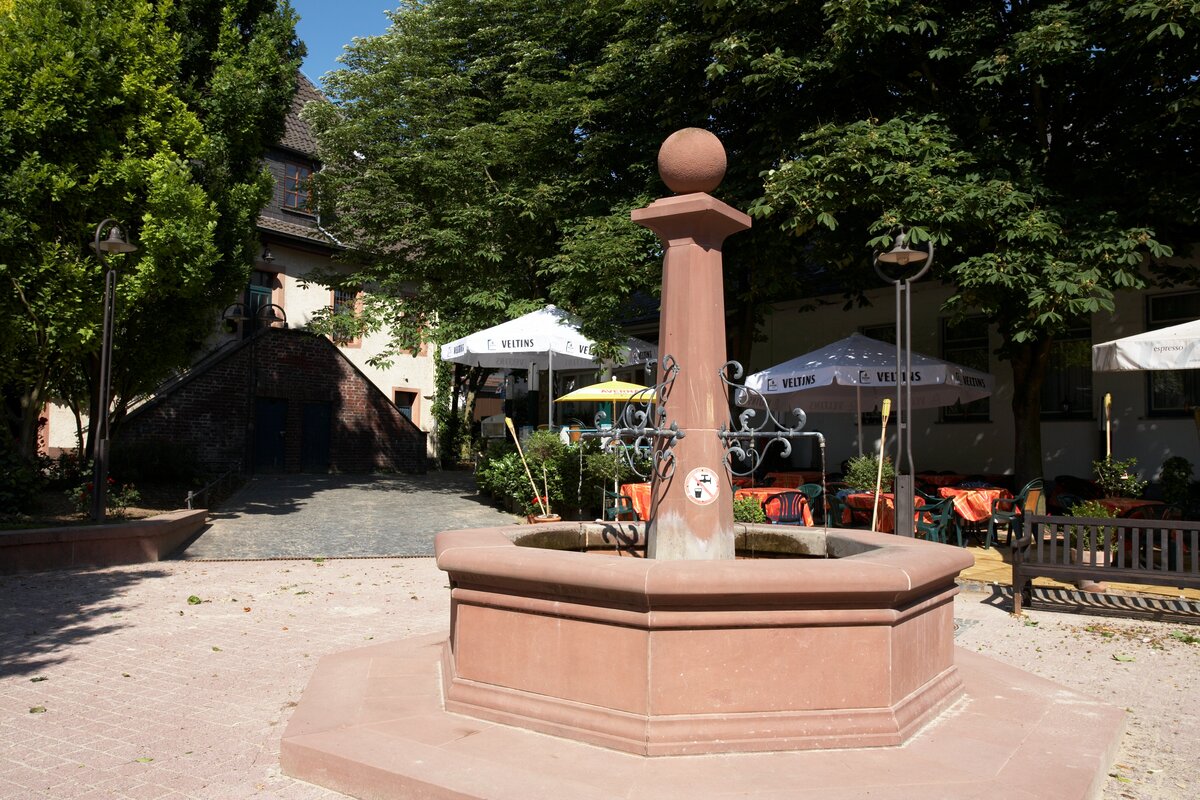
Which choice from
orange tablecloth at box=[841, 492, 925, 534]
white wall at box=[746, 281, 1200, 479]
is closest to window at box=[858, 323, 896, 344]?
white wall at box=[746, 281, 1200, 479]

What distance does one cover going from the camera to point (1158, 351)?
916 cm

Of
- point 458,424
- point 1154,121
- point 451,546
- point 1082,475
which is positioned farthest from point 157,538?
point 458,424

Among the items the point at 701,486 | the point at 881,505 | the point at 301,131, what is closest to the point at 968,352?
the point at 881,505

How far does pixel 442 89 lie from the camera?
1834 cm

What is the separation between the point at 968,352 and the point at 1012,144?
6185mm

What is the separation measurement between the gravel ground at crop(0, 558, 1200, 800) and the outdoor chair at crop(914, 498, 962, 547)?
1264 millimetres

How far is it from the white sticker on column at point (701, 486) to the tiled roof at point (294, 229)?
2284 centimetres

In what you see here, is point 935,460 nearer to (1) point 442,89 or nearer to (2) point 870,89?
(2) point 870,89

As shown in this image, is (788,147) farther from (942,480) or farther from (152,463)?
(152,463)

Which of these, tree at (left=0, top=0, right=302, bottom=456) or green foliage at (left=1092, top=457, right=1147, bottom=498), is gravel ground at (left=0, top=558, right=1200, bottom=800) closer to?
green foliage at (left=1092, top=457, right=1147, bottom=498)

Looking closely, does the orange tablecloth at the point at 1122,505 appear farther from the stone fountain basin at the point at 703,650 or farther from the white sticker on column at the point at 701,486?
the white sticker on column at the point at 701,486

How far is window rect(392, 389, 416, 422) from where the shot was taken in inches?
1242

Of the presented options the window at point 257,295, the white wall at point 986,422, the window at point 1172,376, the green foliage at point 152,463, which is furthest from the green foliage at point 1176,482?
the window at point 257,295

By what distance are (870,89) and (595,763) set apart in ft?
38.1
